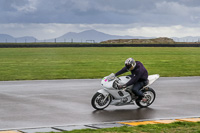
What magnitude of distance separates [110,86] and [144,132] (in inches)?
142

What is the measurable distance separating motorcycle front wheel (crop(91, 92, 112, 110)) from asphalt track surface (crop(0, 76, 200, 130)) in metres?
0.19

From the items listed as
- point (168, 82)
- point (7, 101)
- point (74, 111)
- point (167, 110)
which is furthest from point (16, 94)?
point (168, 82)

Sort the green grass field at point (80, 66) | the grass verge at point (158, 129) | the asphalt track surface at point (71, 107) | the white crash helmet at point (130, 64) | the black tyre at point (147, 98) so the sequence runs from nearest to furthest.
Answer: the grass verge at point (158, 129)
the asphalt track surface at point (71, 107)
the white crash helmet at point (130, 64)
the black tyre at point (147, 98)
the green grass field at point (80, 66)

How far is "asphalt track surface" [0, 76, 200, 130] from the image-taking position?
33.3 ft

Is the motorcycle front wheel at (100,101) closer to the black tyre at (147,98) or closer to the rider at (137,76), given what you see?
the rider at (137,76)

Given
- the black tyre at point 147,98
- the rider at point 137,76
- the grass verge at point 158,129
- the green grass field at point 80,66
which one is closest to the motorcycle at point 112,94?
the rider at point 137,76

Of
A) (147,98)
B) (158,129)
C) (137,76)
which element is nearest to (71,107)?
(137,76)

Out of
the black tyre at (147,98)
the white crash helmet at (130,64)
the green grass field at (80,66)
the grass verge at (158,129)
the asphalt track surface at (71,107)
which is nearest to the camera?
the grass verge at (158,129)

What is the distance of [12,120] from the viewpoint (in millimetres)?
10016

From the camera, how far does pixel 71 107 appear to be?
39.7 feet

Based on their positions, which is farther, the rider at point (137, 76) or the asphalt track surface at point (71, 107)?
the rider at point (137, 76)

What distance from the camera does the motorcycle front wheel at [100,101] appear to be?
11.7 m

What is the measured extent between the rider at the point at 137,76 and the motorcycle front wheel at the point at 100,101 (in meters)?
0.56

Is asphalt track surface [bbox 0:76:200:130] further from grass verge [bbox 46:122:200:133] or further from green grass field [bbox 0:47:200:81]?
green grass field [bbox 0:47:200:81]
